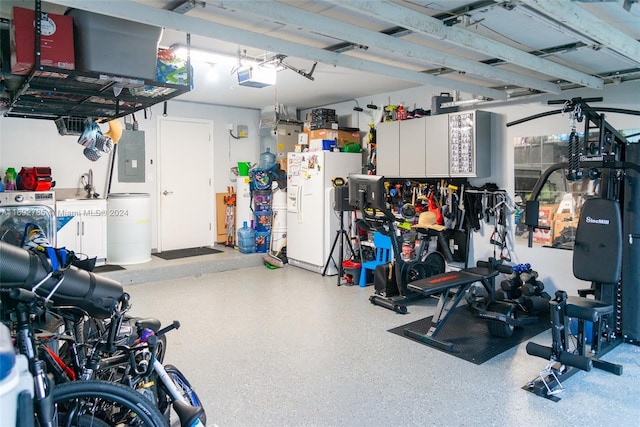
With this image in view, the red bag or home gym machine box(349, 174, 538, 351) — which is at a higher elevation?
the red bag

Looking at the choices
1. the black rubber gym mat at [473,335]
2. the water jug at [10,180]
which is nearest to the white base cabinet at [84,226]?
the water jug at [10,180]

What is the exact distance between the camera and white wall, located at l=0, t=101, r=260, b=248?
600 cm

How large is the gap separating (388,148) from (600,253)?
2932 mm

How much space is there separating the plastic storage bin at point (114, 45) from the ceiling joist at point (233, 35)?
0.23 metres

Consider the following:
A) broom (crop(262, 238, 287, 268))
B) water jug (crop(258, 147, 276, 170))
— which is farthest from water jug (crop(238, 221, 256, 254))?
Answer: water jug (crop(258, 147, 276, 170))

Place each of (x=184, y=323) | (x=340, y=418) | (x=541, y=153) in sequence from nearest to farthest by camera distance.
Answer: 1. (x=340, y=418)
2. (x=184, y=323)
3. (x=541, y=153)

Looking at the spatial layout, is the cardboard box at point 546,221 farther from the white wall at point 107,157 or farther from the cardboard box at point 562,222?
the white wall at point 107,157

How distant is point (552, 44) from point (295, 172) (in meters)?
4.23

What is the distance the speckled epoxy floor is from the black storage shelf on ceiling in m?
2.02

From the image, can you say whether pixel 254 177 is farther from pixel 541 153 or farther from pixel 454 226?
pixel 541 153

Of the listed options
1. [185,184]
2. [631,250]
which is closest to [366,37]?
[631,250]

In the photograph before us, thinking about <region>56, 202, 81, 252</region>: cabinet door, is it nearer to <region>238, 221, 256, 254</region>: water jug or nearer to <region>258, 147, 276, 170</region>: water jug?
<region>238, 221, 256, 254</region>: water jug

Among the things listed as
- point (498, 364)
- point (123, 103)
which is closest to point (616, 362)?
point (498, 364)

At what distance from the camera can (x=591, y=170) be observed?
3727mm
